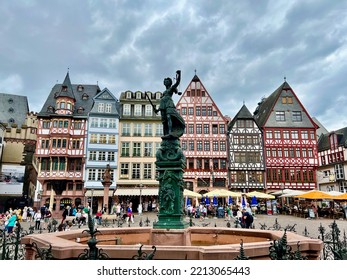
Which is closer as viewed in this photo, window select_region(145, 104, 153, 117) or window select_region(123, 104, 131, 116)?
window select_region(123, 104, 131, 116)

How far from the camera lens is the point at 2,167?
3912cm

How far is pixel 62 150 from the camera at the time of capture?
34.8 meters

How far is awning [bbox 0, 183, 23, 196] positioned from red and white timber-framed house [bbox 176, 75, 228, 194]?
855 inches

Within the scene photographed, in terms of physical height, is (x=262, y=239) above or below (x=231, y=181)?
below

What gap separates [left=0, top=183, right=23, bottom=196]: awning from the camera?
37469mm

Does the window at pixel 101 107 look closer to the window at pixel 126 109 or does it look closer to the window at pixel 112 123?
A: the window at pixel 112 123

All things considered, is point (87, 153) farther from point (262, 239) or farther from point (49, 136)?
point (262, 239)

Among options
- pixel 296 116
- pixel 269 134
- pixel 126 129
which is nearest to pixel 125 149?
pixel 126 129

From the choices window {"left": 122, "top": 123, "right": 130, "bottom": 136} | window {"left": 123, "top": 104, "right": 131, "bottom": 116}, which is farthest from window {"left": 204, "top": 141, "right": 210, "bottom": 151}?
window {"left": 123, "top": 104, "right": 131, "bottom": 116}

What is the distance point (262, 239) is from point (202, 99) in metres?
32.5

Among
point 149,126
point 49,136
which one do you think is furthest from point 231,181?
point 49,136

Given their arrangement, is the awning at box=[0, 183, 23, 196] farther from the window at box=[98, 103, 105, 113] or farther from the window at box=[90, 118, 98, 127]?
the window at box=[98, 103, 105, 113]

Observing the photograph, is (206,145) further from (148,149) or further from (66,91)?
(66,91)
